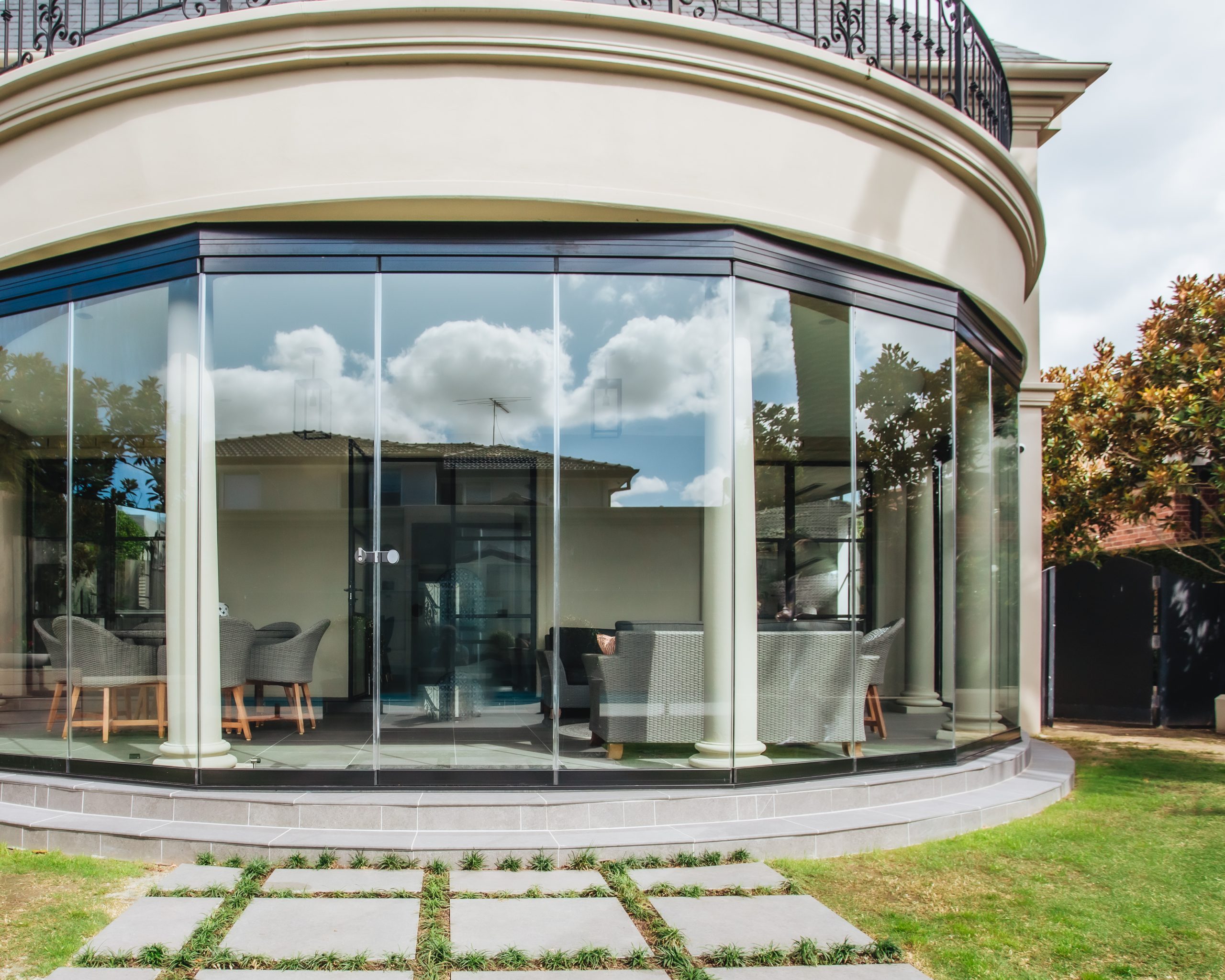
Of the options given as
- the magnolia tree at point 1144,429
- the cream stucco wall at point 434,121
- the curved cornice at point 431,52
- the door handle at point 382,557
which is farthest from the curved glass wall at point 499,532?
the magnolia tree at point 1144,429

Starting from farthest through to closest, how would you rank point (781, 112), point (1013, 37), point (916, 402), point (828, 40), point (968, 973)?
point (1013, 37) → point (916, 402) → point (828, 40) → point (781, 112) → point (968, 973)

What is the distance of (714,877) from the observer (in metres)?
4.27

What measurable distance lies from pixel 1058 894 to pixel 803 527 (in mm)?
2755

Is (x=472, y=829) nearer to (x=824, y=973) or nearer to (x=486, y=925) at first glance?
(x=486, y=925)

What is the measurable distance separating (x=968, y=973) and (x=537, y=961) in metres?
1.45

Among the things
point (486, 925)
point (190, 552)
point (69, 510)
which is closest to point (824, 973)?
point (486, 925)

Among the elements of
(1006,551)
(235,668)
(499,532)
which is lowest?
(235,668)

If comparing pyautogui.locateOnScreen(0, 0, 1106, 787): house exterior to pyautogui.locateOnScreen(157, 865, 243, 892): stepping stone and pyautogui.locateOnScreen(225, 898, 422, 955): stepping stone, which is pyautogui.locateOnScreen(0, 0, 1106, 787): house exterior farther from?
pyautogui.locateOnScreen(225, 898, 422, 955): stepping stone

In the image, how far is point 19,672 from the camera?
20.3ft

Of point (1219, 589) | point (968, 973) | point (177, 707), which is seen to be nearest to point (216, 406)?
point (177, 707)

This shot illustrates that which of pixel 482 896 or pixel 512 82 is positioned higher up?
pixel 512 82

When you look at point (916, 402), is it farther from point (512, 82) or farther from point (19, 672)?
point (19, 672)

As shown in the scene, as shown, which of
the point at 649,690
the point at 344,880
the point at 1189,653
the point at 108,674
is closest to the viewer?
the point at 344,880

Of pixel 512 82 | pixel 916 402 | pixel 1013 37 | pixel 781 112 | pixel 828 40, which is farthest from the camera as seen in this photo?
pixel 1013 37
